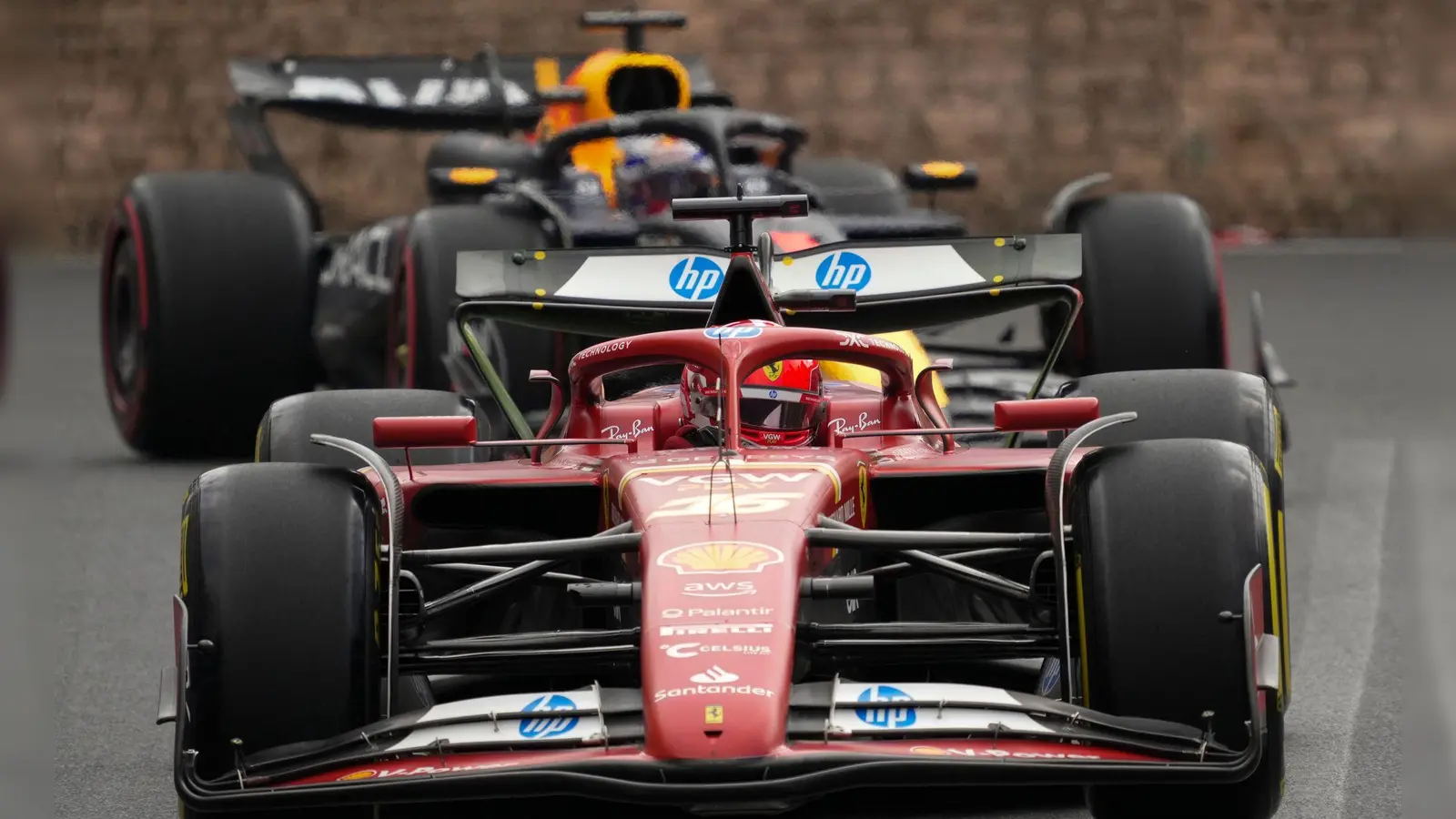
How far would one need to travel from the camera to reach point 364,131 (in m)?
23.4

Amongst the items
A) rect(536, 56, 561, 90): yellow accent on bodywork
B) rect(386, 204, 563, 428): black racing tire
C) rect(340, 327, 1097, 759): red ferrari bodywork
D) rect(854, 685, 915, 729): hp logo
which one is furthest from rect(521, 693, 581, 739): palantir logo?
rect(536, 56, 561, 90): yellow accent on bodywork

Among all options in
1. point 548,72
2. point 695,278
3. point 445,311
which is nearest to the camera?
point 695,278

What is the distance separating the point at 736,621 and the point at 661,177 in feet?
22.7

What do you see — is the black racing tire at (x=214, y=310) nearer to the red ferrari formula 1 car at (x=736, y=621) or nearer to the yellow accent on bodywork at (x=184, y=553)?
the red ferrari formula 1 car at (x=736, y=621)

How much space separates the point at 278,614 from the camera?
13.7 feet

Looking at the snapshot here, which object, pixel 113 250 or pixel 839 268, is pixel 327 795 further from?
pixel 113 250

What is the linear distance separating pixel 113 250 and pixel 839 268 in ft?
17.4

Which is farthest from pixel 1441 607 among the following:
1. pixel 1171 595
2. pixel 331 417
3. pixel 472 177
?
pixel 472 177

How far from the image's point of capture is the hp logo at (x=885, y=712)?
3.91 m

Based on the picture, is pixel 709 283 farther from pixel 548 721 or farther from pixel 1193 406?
pixel 548 721

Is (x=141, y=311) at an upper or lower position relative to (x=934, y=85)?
lower

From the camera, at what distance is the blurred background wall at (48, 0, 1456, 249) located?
23250mm

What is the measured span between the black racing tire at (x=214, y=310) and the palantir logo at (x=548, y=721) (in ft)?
21.9

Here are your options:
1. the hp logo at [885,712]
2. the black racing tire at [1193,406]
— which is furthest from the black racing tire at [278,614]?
the black racing tire at [1193,406]
